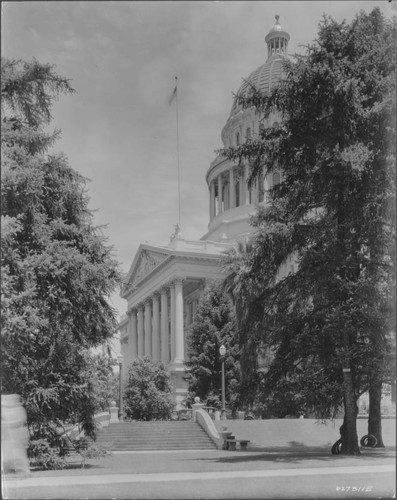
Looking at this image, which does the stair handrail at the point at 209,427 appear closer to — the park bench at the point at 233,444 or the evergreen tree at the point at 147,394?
the park bench at the point at 233,444

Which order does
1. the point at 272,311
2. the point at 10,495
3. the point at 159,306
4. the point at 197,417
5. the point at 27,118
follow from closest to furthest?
the point at 10,495
the point at 27,118
the point at 272,311
the point at 197,417
the point at 159,306

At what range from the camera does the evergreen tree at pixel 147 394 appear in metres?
47.8

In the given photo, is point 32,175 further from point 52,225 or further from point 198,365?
point 198,365

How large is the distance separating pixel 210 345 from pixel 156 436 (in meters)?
13.9

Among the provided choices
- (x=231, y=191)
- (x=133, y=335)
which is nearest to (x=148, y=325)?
(x=133, y=335)

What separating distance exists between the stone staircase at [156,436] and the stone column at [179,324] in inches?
1014

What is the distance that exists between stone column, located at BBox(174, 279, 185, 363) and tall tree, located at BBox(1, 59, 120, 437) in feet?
141

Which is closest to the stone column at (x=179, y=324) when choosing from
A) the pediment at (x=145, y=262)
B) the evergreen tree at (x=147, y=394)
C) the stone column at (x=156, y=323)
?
the pediment at (x=145, y=262)

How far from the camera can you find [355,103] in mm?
19625

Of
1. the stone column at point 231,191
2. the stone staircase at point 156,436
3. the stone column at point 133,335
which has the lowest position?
the stone staircase at point 156,436

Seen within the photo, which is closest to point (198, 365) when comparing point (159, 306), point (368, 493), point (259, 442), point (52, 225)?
point (259, 442)

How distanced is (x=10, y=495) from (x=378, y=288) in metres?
10.8

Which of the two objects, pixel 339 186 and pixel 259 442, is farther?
pixel 259 442

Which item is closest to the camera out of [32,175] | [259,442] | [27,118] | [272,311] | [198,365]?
[32,175]
